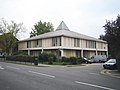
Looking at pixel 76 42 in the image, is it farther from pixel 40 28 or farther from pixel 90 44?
pixel 40 28

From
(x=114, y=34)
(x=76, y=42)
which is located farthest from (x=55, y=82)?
(x=76, y=42)

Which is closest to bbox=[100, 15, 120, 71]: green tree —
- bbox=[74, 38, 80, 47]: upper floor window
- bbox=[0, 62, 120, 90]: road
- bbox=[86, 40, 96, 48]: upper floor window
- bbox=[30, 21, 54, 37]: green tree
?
bbox=[0, 62, 120, 90]: road

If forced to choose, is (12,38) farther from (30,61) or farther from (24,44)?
(30,61)

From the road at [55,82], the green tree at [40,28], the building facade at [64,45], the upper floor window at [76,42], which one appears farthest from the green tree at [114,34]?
the green tree at [40,28]

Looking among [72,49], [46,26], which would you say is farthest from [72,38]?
[46,26]

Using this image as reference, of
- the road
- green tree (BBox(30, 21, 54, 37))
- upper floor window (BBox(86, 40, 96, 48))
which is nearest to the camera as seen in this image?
the road

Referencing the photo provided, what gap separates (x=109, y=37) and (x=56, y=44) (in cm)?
2640

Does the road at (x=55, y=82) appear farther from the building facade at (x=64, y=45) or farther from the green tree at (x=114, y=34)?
the building facade at (x=64, y=45)

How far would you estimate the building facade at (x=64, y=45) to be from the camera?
156 feet

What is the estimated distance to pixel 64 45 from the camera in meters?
47.2

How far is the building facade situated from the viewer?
47.6 meters

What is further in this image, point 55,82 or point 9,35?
point 9,35

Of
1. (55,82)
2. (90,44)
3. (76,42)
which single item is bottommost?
(55,82)

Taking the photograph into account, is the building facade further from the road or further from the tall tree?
the road
